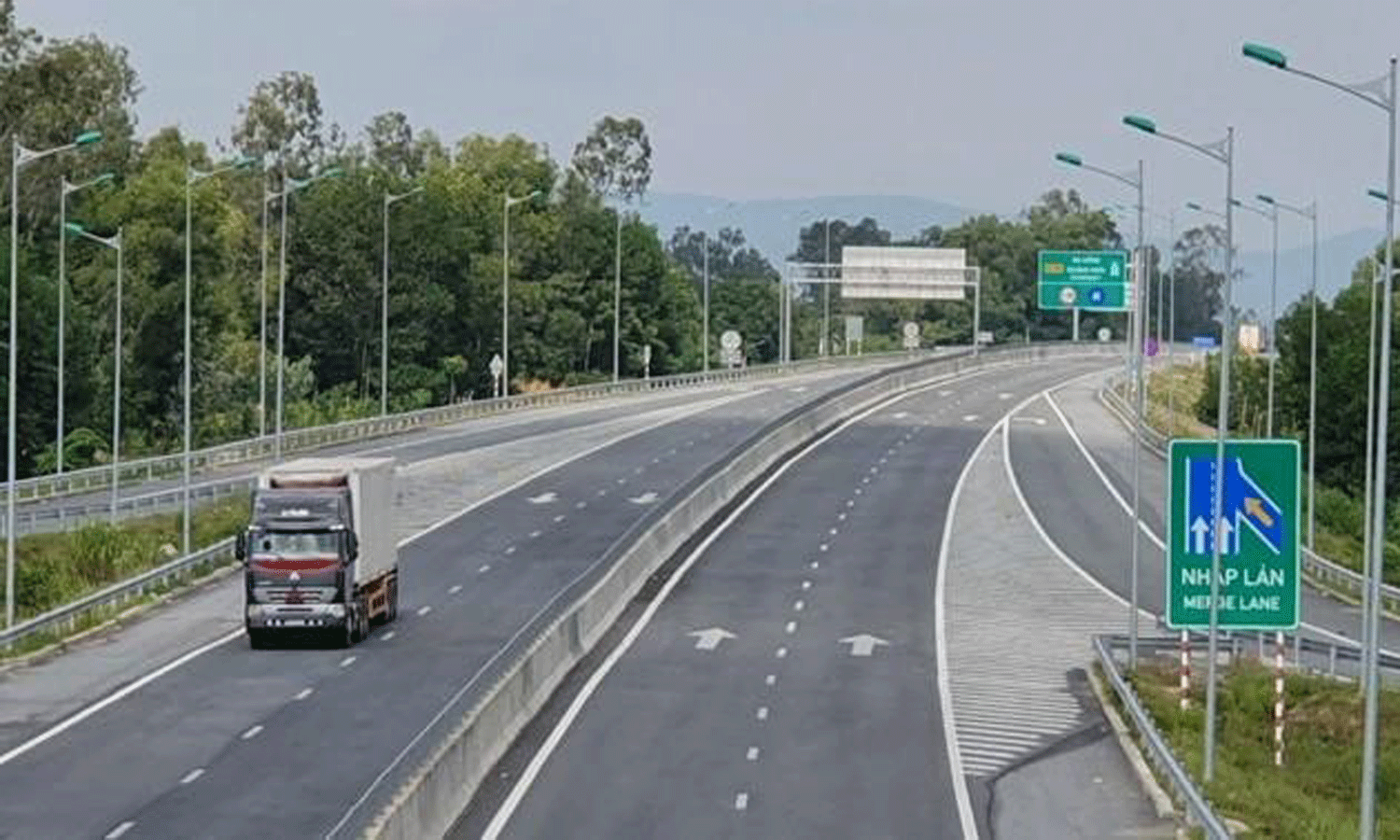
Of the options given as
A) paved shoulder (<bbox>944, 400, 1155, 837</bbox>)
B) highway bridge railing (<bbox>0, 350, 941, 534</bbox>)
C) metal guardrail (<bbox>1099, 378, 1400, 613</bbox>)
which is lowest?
metal guardrail (<bbox>1099, 378, 1400, 613</bbox>)

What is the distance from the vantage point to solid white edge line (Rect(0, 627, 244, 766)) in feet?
123

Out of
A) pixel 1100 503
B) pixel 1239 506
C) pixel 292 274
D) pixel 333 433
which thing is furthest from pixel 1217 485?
pixel 292 274

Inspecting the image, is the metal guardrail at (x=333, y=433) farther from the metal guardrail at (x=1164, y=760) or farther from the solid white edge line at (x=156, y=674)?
the metal guardrail at (x=1164, y=760)

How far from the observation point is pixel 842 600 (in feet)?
193

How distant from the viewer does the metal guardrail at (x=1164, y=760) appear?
29.0 metres

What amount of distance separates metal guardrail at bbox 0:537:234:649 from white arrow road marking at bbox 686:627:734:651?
503 inches

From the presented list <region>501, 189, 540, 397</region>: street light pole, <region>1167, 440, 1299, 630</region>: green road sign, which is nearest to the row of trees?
<region>501, 189, 540, 397</region>: street light pole

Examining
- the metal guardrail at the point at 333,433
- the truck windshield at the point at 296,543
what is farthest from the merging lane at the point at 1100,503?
the metal guardrail at the point at 333,433

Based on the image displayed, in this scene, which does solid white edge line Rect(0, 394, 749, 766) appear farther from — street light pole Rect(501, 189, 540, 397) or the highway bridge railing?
street light pole Rect(501, 189, 540, 397)

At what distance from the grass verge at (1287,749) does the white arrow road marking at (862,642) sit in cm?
568

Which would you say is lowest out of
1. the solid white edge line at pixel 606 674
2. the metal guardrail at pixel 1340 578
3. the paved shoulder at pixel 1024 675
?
the metal guardrail at pixel 1340 578

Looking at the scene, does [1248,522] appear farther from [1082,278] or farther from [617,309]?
[617,309]

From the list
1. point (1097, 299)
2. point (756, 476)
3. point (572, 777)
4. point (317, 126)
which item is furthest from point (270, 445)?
point (317, 126)

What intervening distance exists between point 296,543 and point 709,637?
30.8ft
